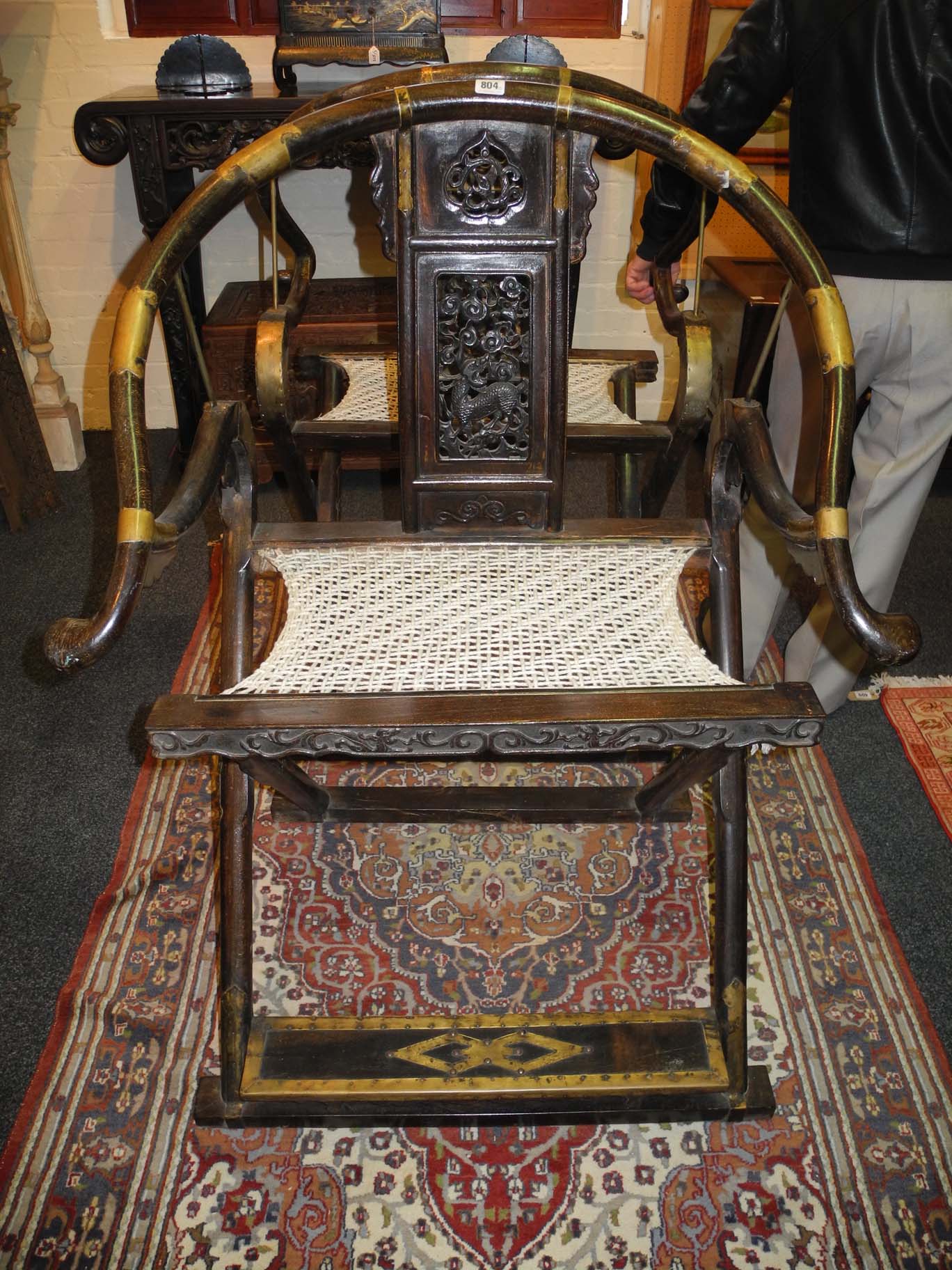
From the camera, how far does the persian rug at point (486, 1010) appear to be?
1160 mm

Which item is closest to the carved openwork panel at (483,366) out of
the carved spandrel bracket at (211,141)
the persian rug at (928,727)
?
the persian rug at (928,727)

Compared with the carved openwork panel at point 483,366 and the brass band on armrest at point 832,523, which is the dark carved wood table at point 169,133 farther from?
the brass band on armrest at point 832,523

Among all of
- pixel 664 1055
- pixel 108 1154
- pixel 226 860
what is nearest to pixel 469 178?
pixel 226 860

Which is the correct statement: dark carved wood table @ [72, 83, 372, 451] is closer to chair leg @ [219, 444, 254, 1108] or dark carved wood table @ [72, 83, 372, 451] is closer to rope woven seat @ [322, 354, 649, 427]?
rope woven seat @ [322, 354, 649, 427]

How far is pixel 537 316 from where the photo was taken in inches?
47.6

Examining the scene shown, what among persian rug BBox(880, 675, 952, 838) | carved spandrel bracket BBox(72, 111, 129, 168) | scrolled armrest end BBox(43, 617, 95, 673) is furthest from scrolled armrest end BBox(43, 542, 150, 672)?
carved spandrel bracket BBox(72, 111, 129, 168)

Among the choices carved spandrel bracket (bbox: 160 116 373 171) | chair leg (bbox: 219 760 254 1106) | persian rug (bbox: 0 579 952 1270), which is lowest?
persian rug (bbox: 0 579 952 1270)

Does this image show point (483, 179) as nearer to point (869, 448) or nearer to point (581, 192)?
point (581, 192)

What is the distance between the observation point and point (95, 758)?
73.8 inches

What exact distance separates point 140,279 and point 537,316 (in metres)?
0.47

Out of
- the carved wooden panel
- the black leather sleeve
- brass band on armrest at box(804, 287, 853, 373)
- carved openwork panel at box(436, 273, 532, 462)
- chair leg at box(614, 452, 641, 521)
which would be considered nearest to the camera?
brass band on armrest at box(804, 287, 853, 373)

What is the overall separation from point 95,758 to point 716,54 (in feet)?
7.47

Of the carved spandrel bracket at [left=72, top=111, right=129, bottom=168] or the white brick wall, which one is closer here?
the carved spandrel bracket at [left=72, top=111, right=129, bottom=168]

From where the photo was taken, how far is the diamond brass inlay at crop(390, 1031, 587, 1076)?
1.27 metres
